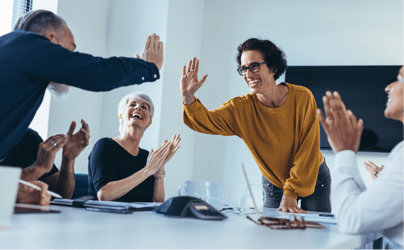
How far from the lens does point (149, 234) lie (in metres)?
0.77

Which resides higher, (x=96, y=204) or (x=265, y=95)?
(x=265, y=95)

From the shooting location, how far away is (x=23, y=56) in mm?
1246

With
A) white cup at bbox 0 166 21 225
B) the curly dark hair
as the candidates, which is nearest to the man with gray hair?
white cup at bbox 0 166 21 225

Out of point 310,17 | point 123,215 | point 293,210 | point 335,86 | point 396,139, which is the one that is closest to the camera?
point 123,215

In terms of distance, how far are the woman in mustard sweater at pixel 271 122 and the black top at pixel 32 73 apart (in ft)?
1.77

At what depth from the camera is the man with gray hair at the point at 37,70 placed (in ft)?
4.11

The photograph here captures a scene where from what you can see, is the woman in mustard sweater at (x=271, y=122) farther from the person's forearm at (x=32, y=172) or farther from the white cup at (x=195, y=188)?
the person's forearm at (x=32, y=172)

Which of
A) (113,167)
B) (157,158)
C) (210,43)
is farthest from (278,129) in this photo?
(210,43)

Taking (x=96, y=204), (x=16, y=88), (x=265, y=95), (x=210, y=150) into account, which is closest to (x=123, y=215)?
(x=96, y=204)

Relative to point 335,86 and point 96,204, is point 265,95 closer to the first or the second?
point 96,204

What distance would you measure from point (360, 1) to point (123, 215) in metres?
3.76

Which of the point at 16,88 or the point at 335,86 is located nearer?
the point at 16,88

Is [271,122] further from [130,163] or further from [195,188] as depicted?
[130,163]

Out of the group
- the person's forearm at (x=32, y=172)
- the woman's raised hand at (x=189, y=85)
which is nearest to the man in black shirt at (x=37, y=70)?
the person's forearm at (x=32, y=172)
